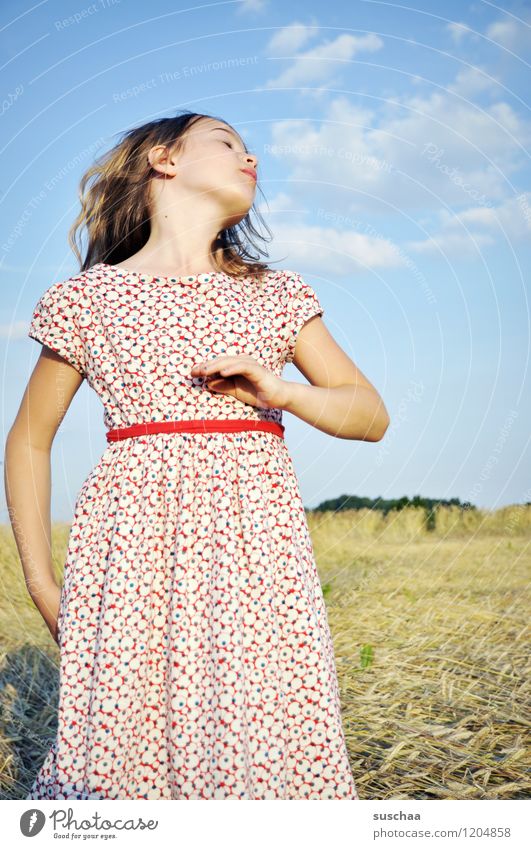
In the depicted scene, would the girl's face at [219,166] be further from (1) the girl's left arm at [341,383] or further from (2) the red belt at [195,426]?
(2) the red belt at [195,426]

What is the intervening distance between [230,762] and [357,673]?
1.64m

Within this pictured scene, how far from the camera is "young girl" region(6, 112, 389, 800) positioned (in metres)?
1.53

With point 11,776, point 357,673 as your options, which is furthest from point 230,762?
point 357,673

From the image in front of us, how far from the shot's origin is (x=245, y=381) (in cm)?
170

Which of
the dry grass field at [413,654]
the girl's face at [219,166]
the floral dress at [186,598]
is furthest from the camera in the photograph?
the dry grass field at [413,654]

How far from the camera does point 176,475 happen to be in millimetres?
1663

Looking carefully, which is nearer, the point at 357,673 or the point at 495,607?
the point at 357,673

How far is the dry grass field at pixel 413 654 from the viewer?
230 centimetres
